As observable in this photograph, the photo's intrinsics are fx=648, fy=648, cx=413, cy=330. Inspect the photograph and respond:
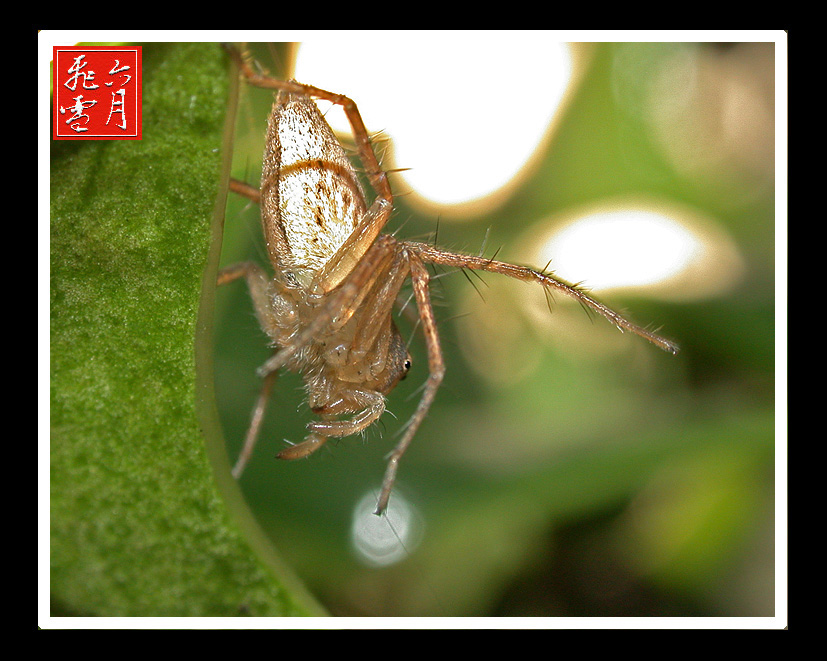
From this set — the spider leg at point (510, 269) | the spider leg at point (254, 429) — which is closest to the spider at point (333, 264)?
the spider leg at point (510, 269)

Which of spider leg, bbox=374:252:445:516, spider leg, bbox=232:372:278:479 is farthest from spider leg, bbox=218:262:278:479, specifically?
spider leg, bbox=374:252:445:516

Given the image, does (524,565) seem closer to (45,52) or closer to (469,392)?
(469,392)

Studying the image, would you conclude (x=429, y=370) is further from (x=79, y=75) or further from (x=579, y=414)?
(x=79, y=75)

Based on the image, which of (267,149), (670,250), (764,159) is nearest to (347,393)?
(267,149)

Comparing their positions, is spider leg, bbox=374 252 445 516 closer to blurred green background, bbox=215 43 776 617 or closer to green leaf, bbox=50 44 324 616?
blurred green background, bbox=215 43 776 617

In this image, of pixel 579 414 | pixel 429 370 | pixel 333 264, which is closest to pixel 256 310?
pixel 333 264

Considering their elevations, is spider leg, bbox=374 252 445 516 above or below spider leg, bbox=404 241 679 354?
below
